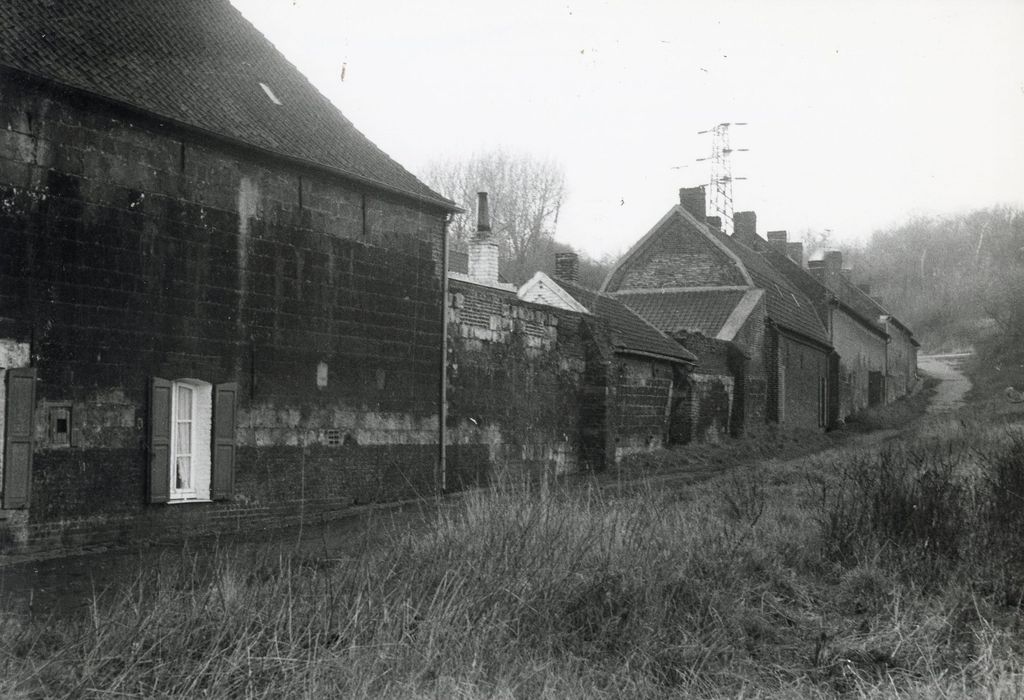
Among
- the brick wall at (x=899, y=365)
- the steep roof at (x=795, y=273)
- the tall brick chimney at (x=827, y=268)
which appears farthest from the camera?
the brick wall at (x=899, y=365)

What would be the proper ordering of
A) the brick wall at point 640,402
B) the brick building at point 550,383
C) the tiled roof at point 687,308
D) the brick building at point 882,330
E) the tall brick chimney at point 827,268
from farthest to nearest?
the brick building at point 882,330 < the tall brick chimney at point 827,268 < the tiled roof at point 687,308 < the brick wall at point 640,402 < the brick building at point 550,383

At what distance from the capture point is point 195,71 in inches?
585

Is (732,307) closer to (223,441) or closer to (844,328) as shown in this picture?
(844,328)

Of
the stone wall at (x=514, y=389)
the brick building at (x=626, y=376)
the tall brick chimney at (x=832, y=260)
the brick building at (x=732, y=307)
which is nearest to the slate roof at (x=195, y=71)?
the stone wall at (x=514, y=389)

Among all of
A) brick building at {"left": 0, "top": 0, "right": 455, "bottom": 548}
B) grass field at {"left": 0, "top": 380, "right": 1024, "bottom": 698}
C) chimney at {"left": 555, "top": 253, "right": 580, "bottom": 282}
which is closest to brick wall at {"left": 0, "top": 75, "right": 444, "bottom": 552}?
brick building at {"left": 0, "top": 0, "right": 455, "bottom": 548}

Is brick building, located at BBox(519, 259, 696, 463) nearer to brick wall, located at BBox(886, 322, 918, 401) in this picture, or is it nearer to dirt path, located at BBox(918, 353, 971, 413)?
dirt path, located at BBox(918, 353, 971, 413)

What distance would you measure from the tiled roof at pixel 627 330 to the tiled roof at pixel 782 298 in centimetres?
711

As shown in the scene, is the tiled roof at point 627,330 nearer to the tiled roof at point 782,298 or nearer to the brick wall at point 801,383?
the tiled roof at point 782,298

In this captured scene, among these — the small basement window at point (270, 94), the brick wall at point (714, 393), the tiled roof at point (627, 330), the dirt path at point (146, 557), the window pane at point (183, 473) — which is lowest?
the dirt path at point (146, 557)

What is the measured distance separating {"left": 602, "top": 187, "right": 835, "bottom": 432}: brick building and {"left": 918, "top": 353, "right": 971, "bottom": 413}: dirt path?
25.1 ft

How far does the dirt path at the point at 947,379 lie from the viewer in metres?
43.1

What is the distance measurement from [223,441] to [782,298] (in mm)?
25207

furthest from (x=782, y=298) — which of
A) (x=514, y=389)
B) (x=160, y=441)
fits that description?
(x=160, y=441)

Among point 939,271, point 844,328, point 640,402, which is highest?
point 939,271
